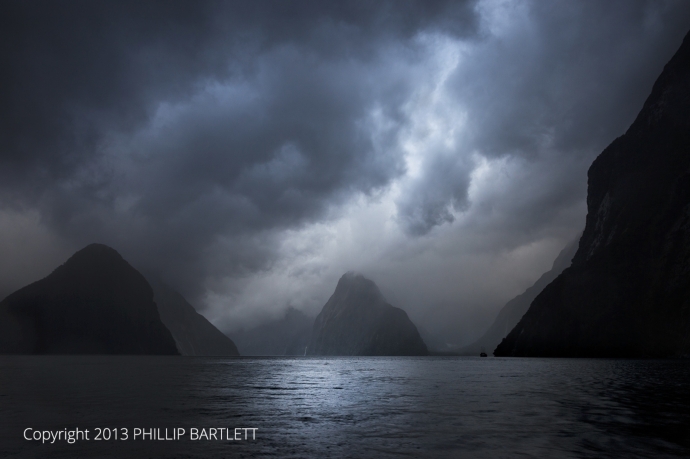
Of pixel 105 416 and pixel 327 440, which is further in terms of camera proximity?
pixel 105 416

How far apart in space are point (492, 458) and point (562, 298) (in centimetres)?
20324

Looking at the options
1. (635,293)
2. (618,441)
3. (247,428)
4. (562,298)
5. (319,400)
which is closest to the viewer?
(618,441)

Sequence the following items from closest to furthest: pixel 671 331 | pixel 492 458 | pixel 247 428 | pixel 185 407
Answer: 1. pixel 492 458
2. pixel 247 428
3. pixel 185 407
4. pixel 671 331

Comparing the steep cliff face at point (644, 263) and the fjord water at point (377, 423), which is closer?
the fjord water at point (377, 423)

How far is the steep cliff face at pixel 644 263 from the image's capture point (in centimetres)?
15750

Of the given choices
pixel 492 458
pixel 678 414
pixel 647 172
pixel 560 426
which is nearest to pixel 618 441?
pixel 560 426

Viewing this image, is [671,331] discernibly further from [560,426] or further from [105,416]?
[105,416]

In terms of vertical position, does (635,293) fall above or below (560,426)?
above

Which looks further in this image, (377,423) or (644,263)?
(644,263)

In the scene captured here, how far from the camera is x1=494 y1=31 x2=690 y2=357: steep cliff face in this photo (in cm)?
15750

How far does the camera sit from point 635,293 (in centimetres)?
16825

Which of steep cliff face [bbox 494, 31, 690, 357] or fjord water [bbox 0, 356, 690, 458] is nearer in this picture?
fjord water [bbox 0, 356, 690, 458]

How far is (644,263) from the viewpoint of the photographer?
168m

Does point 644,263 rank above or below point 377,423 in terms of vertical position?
above
